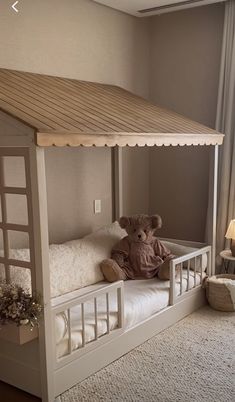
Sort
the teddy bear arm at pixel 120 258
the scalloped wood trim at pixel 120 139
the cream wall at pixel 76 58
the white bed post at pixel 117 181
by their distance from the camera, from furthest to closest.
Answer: the white bed post at pixel 117 181 → the teddy bear arm at pixel 120 258 → the cream wall at pixel 76 58 → the scalloped wood trim at pixel 120 139

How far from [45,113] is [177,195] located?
2.26 m

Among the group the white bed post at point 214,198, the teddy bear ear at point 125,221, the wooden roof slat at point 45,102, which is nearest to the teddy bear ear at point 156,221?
the teddy bear ear at point 125,221

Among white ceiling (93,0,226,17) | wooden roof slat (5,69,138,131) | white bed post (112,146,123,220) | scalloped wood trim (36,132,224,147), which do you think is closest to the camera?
scalloped wood trim (36,132,224,147)

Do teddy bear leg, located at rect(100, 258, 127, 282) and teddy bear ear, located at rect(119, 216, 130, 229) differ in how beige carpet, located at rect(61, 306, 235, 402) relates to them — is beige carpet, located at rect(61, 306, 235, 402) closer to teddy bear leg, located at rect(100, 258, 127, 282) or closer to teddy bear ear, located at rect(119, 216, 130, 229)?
teddy bear leg, located at rect(100, 258, 127, 282)

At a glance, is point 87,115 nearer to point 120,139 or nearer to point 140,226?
point 120,139

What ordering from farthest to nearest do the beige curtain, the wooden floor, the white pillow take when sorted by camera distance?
1. the beige curtain
2. the white pillow
3. the wooden floor

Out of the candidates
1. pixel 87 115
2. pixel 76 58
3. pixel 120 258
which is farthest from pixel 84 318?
pixel 76 58

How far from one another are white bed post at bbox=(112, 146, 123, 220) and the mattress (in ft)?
2.76

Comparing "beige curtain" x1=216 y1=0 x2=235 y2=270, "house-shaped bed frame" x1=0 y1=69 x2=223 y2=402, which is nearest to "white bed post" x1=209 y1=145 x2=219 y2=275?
"beige curtain" x1=216 y1=0 x2=235 y2=270

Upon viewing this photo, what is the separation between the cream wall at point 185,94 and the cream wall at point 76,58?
0.21 meters

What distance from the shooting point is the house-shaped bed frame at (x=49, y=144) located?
7.14 ft

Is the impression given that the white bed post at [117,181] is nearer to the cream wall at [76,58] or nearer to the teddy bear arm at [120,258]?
the cream wall at [76,58]

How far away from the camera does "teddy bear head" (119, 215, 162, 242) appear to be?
11.2 ft

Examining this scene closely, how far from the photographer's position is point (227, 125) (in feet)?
12.7
